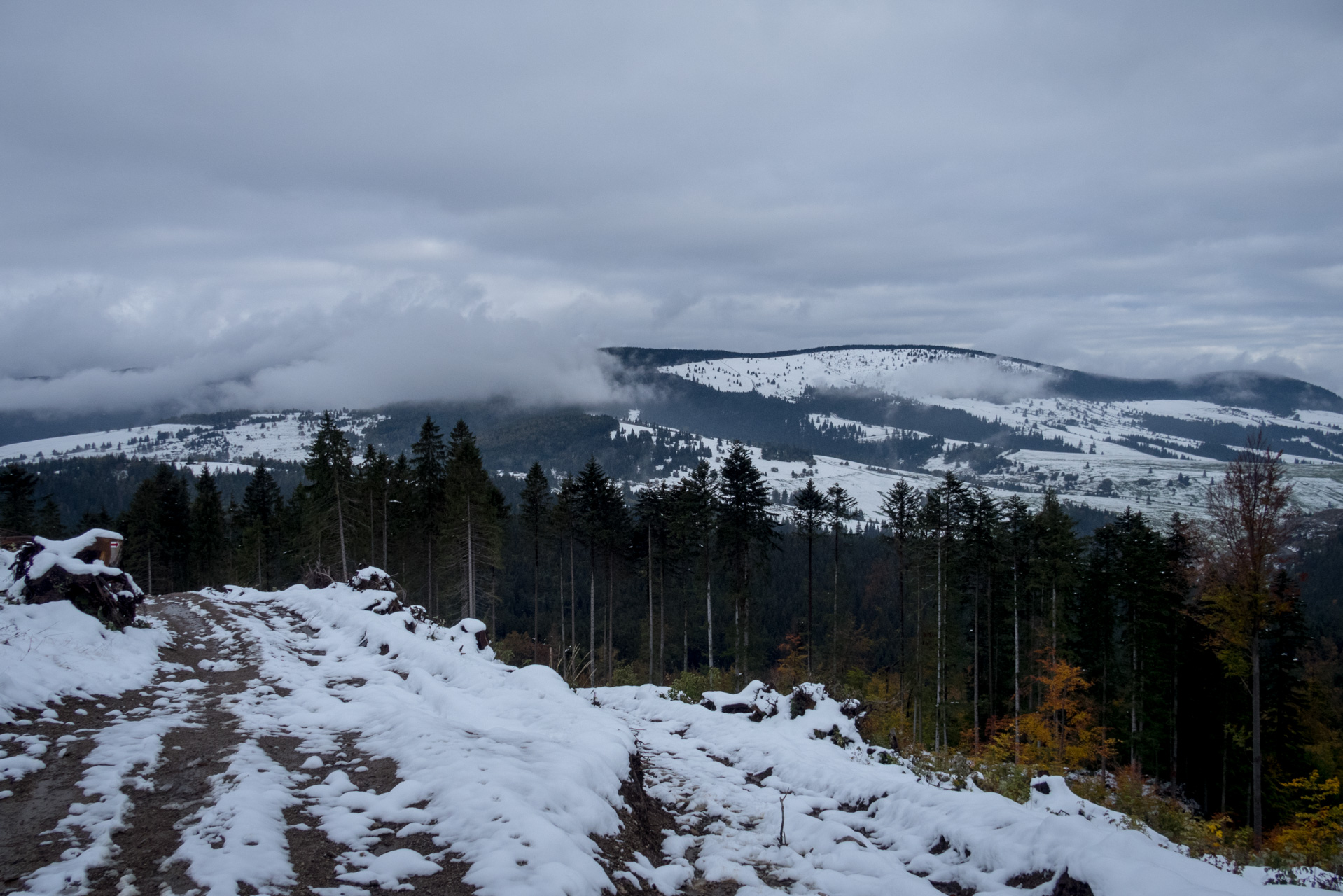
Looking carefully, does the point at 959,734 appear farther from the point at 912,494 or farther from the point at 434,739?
the point at 434,739

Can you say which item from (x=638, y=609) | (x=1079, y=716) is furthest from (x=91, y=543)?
(x=638, y=609)

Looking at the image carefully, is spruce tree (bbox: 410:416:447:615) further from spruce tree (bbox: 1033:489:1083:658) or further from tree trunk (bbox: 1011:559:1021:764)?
spruce tree (bbox: 1033:489:1083:658)

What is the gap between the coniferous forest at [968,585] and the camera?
2308 cm

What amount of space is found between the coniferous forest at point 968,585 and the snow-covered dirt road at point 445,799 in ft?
23.9

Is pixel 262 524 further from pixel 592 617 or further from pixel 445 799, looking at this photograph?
pixel 445 799

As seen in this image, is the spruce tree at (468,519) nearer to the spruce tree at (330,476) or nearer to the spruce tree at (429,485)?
the spruce tree at (429,485)

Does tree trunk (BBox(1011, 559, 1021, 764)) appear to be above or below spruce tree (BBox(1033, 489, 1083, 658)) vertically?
below

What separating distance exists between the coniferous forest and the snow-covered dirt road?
729cm

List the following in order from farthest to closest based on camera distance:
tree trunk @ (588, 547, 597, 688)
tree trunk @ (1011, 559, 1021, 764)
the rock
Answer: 1. tree trunk @ (1011, 559, 1021, 764)
2. tree trunk @ (588, 547, 597, 688)
3. the rock

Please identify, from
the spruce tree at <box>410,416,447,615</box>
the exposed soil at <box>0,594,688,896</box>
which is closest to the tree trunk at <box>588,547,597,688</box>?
the spruce tree at <box>410,416,447,615</box>

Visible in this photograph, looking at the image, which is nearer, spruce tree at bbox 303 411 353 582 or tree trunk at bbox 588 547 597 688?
tree trunk at bbox 588 547 597 688

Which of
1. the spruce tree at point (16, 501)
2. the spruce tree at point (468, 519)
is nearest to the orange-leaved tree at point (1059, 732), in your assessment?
the spruce tree at point (468, 519)

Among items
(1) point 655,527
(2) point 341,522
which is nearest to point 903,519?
(1) point 655,527

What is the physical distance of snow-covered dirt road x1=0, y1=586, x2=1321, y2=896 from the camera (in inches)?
204
